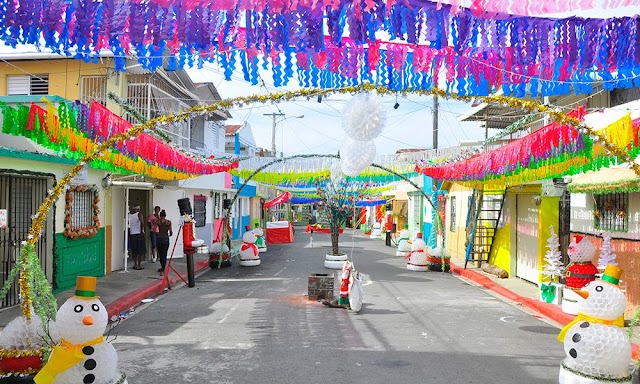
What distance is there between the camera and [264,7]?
530cm

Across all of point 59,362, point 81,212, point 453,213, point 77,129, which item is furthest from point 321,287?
point 453,213

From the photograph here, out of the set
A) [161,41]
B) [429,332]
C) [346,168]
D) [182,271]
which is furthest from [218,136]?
[161,41]

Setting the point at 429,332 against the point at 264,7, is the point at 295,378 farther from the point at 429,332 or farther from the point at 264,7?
the point at 264,7

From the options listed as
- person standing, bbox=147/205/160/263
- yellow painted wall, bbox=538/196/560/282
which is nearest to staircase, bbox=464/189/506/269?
yellow painted wall, bbox=538/196/560/282

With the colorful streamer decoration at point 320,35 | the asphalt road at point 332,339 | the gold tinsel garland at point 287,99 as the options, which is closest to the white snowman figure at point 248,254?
the asphalt road at point 332,339

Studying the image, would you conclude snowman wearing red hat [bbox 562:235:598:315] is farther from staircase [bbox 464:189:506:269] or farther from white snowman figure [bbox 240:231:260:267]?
white snowman figure [bbox 240:231:260:267]

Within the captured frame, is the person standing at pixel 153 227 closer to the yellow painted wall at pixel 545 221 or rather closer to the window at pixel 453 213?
the yellow painted wall at pixel 545 221

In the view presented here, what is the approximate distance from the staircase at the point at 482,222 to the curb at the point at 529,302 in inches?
60.9

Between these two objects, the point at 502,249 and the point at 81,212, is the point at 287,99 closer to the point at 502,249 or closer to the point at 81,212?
the point at 81,212

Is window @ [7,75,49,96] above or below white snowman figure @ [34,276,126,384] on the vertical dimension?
above

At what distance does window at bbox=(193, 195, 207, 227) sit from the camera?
936 inches

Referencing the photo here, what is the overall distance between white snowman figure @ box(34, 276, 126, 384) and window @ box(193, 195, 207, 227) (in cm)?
1837

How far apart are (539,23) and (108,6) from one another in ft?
14.5

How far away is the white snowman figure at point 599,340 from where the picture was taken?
19.0 ft
